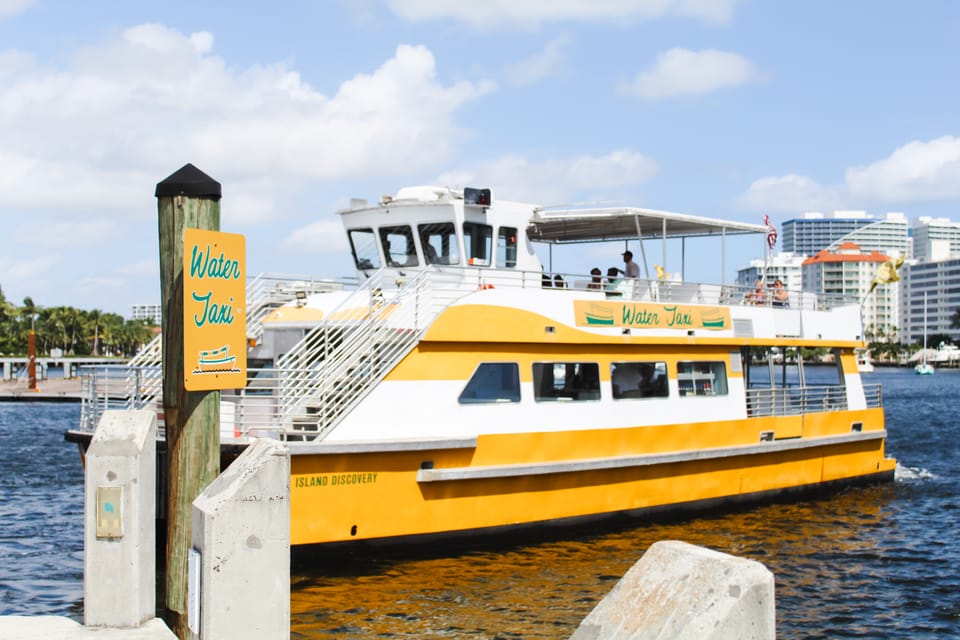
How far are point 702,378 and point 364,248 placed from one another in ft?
17.9

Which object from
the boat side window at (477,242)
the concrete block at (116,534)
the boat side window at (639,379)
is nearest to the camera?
the concrete block at (116,534)

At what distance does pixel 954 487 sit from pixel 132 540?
55.6 ft

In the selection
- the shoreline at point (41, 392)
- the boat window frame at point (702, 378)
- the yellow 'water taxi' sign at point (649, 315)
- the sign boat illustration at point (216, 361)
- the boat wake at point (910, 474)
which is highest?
the yellow 'water taxi' sign at point (649, 315)

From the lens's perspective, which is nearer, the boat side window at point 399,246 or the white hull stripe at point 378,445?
the white hull stripe at point 378,445

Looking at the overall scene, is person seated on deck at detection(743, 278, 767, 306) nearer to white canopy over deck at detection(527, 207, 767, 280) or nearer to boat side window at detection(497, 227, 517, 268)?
white canopy over deck at detection(527, 207, 767, 280)

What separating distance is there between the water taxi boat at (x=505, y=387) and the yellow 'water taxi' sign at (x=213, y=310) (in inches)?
128

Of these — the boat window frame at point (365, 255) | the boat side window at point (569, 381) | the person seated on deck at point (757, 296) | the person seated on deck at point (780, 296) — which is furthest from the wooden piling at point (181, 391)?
the person seated on deck at point (780, 296)

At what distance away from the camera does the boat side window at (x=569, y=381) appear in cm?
1303

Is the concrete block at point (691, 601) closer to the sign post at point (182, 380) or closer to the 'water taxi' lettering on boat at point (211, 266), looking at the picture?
the sign post at point (182, 380)

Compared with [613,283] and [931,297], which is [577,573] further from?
[931,297]

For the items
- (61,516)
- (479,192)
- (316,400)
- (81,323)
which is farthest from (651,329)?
(81,323)

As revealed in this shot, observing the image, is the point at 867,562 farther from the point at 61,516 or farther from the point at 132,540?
the point at 61,516

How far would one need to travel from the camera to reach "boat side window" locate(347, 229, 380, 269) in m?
15.1

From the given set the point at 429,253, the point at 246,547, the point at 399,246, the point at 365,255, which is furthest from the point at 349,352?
the point at 246,547
